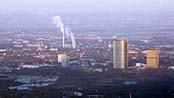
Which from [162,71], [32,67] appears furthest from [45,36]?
[162,71]

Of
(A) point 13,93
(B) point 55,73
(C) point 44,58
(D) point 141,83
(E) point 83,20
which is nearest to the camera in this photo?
(A) point 13,93

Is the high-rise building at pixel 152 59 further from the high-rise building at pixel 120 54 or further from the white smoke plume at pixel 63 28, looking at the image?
the white smoke plume at pixel 63 28

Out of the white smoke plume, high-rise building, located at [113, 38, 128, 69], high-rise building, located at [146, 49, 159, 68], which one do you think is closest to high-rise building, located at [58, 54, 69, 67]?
high-rise building, located at [113, 38, 128, 69]

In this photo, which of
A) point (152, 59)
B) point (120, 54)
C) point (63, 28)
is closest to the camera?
point (152, 59)

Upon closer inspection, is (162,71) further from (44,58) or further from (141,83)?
(44,58)

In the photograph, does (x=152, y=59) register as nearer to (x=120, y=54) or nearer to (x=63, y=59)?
(x=120, y=54)

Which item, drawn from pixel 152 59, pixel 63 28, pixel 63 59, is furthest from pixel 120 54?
pixel 63 28
